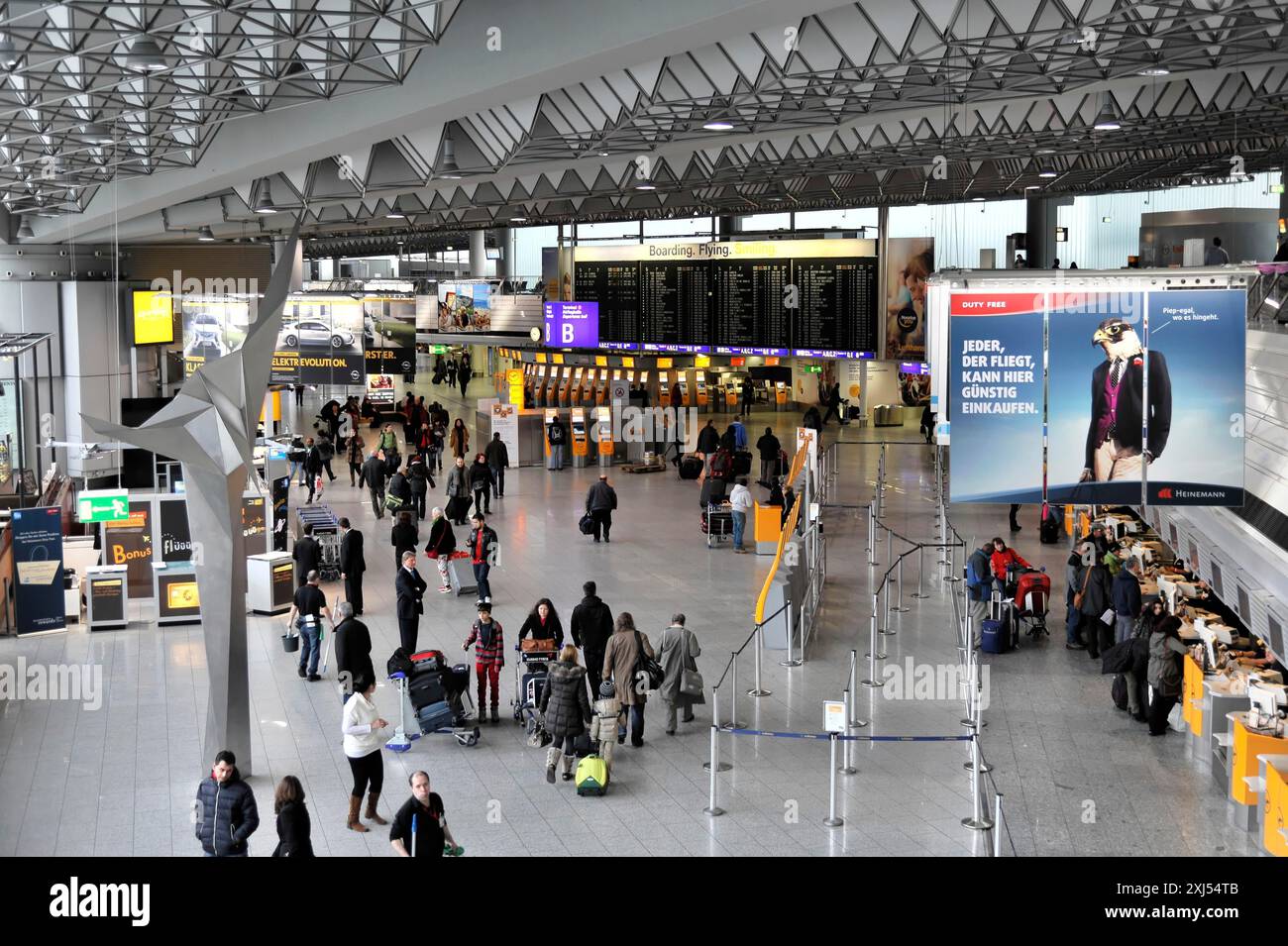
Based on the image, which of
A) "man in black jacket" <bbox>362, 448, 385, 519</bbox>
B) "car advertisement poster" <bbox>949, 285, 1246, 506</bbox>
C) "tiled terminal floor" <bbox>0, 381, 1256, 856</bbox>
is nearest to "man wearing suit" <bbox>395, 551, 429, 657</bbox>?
"tiled terminal floor" <bbox>0, 381, 1256, 856</bbox>

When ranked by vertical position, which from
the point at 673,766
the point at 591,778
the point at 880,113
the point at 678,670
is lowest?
the point at 673,766

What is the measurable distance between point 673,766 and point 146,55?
7.98 meters

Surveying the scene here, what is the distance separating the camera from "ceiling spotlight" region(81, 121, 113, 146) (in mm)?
18547

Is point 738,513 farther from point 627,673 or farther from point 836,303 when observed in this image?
point 836,303

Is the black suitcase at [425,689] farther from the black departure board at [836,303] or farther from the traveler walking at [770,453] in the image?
the black departure board at [836,303]

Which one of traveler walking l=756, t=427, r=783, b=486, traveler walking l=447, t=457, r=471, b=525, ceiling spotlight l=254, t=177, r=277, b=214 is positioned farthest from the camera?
traveler walking l=756, t=427, r=783, b=486

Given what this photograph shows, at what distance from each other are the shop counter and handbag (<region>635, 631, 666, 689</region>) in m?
4.78

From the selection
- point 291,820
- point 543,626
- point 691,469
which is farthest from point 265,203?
point 291,820

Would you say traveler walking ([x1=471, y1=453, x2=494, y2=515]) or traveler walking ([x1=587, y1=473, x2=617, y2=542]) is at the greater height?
traveler walking ([x1=471, y1=453, x2=494, y2=515])

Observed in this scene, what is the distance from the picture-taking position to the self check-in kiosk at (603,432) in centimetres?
3328

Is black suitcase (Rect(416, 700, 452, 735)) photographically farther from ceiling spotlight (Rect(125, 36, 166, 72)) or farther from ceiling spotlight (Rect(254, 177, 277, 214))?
ceiling spotlight (Rect(254, 177, 277, 214))

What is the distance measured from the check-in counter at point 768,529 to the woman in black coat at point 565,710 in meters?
10.7

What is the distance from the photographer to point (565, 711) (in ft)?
37.1
